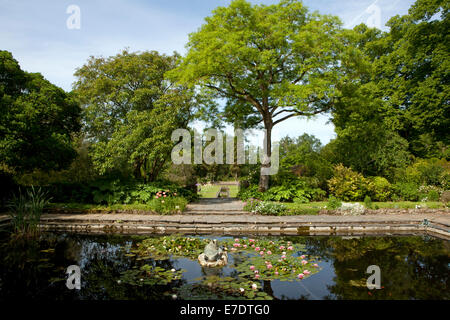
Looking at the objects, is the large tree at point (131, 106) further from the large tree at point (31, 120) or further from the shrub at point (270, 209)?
the shrub at point (270, 209)

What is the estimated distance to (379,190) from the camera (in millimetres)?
12180

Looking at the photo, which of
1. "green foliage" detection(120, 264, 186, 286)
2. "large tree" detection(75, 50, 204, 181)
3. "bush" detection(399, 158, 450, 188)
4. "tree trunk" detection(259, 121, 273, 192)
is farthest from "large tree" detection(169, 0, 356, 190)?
"green foliage" detection(120, 264, 186, 286)

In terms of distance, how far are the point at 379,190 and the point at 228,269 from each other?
9774 mm

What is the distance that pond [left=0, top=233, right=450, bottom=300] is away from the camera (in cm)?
442

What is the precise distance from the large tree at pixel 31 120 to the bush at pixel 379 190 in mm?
13395

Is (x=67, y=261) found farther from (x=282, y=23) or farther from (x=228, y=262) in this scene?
(x=282, y=23)

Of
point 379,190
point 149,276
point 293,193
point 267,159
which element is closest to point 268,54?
point 267,159

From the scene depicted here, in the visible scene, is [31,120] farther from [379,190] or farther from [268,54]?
[379,190]

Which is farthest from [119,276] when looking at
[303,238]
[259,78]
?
[259,78]

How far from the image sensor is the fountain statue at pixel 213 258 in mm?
5609

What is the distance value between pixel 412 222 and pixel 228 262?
744 cm

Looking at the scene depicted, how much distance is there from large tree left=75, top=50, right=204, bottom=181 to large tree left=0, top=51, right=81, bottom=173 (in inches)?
48.6

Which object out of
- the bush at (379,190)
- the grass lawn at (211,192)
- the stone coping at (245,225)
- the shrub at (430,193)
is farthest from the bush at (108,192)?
the shrub at (430,193)

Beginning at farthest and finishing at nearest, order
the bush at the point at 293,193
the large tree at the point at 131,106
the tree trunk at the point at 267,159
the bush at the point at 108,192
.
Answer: the tree trunk at the point at 267,159
the bush at the point at 293,193
the large tree at the point at 131,106
the bush at the point at 108,192
